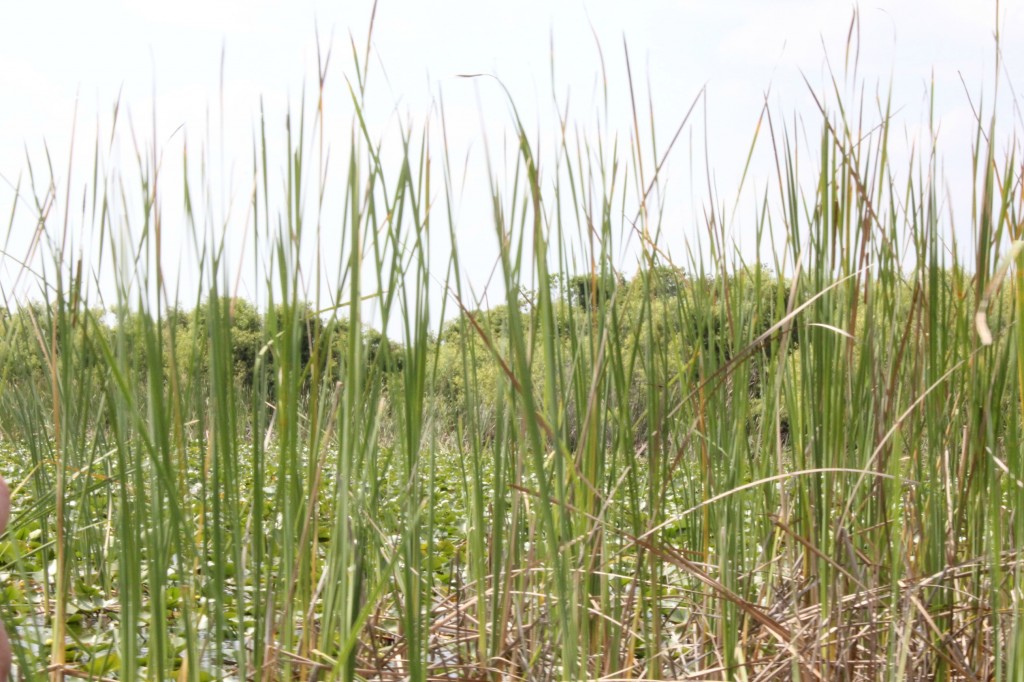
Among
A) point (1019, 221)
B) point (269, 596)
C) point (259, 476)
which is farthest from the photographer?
point (1019, 221)

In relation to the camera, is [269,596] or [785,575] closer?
[269,596]

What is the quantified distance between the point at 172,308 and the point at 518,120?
38 cm

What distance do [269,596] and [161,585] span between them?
13cm

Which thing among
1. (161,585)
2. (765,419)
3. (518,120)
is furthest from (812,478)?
(161,585)

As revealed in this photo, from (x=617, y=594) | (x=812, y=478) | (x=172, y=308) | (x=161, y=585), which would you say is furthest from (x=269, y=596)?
(x=812, y=478)

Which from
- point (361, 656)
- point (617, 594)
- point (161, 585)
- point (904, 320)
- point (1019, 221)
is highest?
point (1019, 221)

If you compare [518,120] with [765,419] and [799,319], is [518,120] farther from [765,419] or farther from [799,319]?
[765,419]

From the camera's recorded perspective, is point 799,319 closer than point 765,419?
Yes

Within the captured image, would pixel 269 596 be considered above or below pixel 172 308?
below

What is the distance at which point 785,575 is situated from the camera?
1266 mm

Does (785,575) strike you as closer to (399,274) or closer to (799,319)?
(799,319)

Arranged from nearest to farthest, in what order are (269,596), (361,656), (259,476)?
(259,476), (269,596), (361,656)

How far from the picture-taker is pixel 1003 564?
1099mm

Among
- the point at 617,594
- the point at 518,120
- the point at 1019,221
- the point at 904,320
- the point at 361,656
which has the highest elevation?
the point at 518,120
